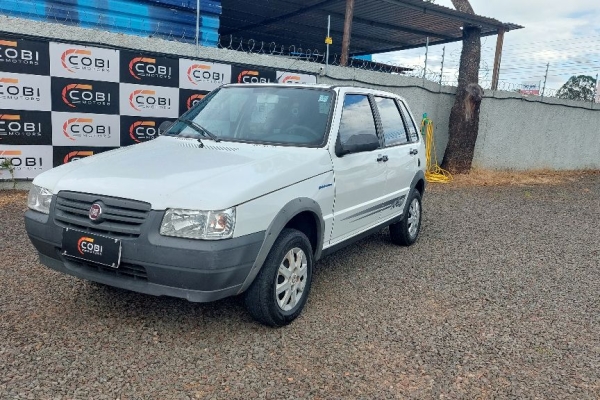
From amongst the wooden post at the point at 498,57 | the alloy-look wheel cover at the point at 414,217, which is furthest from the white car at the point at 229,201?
the wooden post at the point at 498,57

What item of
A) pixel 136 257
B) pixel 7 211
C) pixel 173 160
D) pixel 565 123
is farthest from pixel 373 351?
pixel 565 123

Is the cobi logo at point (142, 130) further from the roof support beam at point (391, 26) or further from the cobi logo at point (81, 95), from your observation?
the roof support beam at point (391, 26)

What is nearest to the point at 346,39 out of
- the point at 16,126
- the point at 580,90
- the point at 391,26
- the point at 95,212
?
the point at 391,26

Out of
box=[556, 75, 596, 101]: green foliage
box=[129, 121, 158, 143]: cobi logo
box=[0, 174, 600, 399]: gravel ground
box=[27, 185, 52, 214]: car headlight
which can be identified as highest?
box=[556, 75, 596, 101]: green foliage

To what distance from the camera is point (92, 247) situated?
2973mm

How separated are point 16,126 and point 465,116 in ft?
29.5

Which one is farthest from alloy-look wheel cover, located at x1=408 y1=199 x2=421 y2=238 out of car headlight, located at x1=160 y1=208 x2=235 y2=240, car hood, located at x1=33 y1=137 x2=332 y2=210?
car headlight, located at x1=160 y1=208 x2=235 y2=240

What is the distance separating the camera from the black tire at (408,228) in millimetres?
5480

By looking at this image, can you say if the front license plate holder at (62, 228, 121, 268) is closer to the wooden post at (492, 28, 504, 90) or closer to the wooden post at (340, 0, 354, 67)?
the wooden post at (340, 0, 354, 67)

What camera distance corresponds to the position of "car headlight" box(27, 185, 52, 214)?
325 centimetres

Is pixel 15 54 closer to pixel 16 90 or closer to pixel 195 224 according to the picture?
pixel 16 90

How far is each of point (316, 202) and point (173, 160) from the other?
1.05m

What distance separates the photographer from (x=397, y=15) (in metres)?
13.4

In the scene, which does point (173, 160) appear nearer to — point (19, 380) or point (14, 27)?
point (19, 380)
